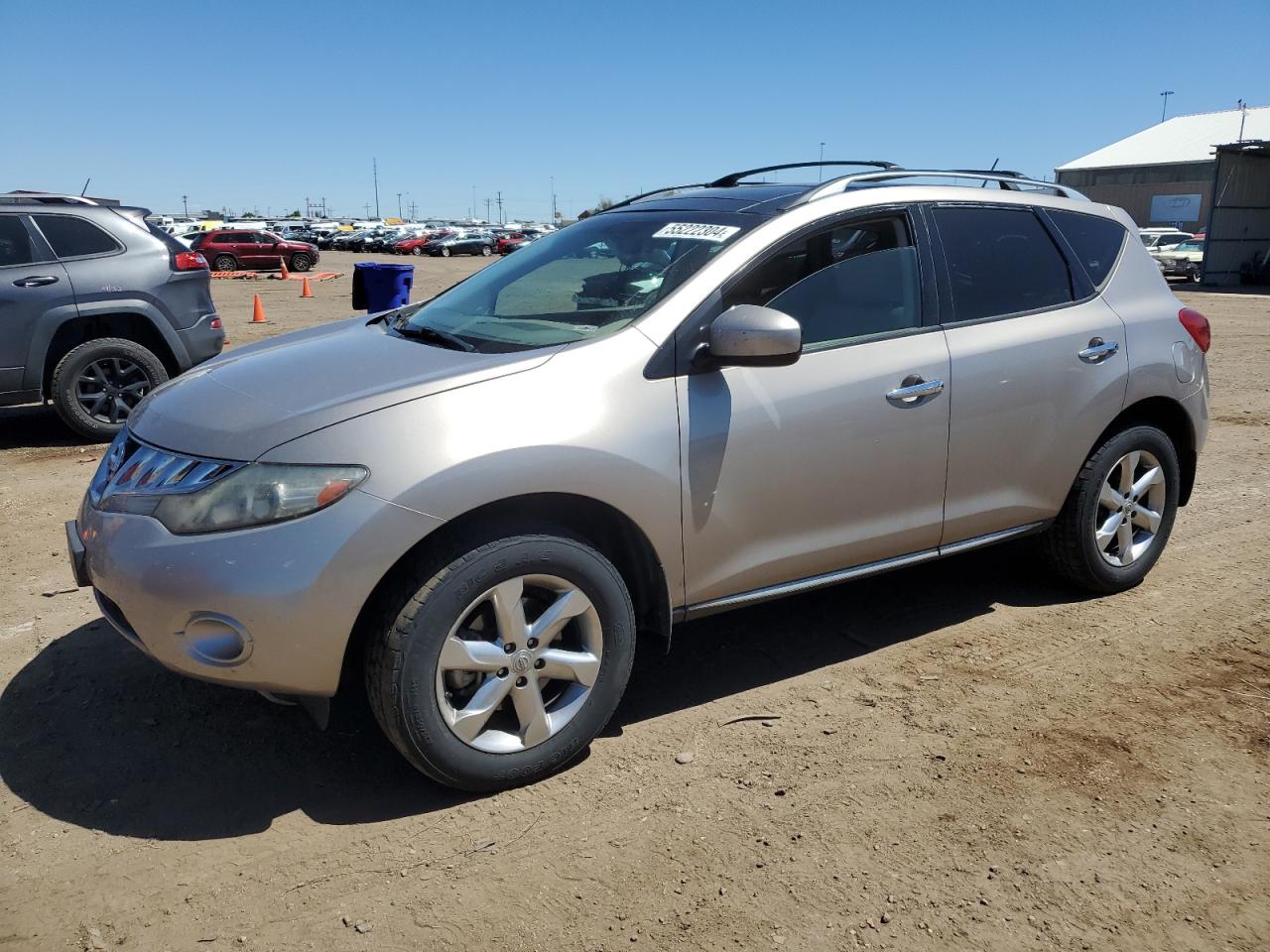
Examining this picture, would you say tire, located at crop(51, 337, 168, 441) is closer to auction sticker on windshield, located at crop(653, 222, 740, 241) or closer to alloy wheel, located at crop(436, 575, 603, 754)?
auction sticker on windshield, located at crop(653, 222, 740, 241)

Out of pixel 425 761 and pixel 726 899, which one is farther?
pixel 425 761

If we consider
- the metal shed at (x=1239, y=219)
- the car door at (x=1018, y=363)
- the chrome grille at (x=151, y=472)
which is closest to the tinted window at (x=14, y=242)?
the chrome grille at (x=151, y=472)

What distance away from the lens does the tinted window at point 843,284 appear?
3516mm

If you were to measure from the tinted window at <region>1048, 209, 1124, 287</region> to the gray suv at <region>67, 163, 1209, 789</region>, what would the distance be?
0.08 ft

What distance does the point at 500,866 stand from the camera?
276 centimetres

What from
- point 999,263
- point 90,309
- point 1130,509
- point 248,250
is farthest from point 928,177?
point 248,250

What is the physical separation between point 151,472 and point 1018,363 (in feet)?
9.97

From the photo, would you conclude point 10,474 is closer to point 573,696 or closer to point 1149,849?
point 573,696

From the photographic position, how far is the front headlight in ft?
8.93

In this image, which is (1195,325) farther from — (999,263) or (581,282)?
(581,282)

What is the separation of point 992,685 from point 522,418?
206 cm

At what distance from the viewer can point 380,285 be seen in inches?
312

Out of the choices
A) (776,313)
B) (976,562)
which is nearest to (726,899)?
(776,313)

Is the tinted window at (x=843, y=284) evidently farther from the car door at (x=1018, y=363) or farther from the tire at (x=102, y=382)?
the tire at (x=102, y=382)
